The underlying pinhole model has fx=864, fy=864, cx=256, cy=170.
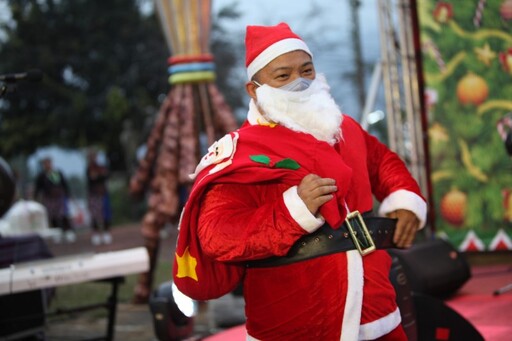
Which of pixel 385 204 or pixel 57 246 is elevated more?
pixel 385 204

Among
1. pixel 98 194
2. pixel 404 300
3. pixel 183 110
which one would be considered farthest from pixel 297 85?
pixel 98 194

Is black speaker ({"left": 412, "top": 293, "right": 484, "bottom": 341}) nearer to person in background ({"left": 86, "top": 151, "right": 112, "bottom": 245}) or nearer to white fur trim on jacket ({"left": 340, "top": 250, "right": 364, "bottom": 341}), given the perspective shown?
white fur trim on jacket ({"left": 340, "top": 250, "right": 364, "bottom": 341})

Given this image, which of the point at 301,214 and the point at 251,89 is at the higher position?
the point at 251,89

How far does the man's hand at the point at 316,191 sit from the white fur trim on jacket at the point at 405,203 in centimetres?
45

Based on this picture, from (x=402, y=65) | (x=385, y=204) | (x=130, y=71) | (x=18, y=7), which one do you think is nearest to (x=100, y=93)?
(x=130, y=71)

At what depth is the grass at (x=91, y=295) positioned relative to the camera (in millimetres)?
8164

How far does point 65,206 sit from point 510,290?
11.4m

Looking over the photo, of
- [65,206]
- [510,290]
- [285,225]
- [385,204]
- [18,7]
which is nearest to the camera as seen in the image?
[285,225]

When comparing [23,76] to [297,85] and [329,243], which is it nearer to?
[297,85]

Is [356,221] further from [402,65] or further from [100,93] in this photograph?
[100,93]

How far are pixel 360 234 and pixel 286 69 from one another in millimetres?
585

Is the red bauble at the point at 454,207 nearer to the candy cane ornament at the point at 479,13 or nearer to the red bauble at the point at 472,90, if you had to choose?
the red bauble at the point at 472,90

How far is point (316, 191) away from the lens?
2.53 metres

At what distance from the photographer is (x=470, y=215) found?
7984 millimetres
